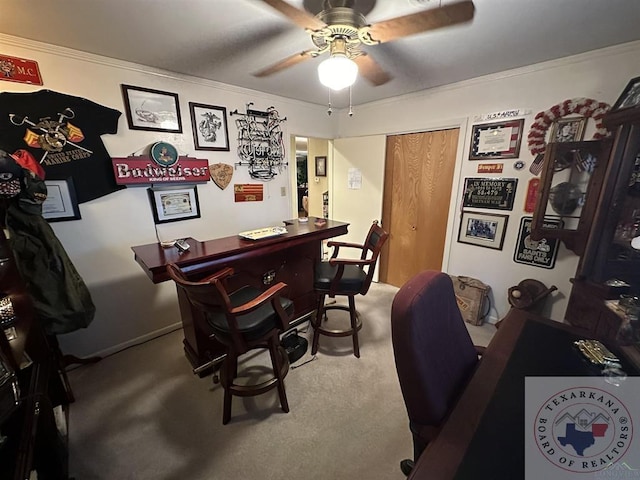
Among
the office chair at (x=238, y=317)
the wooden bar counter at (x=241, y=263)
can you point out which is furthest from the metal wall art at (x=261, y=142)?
the office chair at (x=238, y=317)

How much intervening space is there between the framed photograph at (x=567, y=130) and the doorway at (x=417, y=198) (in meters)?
0.75

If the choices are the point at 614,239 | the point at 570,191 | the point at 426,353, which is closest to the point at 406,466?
the point at 426,353

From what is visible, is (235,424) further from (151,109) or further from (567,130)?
(567,130)

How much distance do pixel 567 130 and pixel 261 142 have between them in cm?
271

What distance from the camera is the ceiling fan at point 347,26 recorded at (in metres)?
1.03

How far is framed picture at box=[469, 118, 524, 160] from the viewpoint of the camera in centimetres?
221

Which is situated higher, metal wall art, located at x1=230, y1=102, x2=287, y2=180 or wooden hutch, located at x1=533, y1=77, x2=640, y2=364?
metal wall art, located at x1=230, y1=102, x2=287, y2=180

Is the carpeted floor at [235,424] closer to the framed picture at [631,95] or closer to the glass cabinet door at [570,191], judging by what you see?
the glass cabinet door at [570,191]

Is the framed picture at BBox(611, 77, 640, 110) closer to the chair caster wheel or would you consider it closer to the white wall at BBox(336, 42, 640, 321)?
the white wall at BBox(336, 42, 640, 321)

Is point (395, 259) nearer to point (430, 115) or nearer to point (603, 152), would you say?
point (430, 115)

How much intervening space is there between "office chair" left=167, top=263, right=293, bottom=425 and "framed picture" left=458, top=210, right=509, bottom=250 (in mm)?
2034

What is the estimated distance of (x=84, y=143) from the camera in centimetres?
188

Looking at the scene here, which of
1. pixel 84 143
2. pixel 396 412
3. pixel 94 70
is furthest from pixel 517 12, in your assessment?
pixel 84 143

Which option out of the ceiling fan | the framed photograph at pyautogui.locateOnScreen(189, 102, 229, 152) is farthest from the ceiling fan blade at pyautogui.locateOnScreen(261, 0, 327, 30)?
the framed photograph at pyautogui.locateOnScreen(189, 102, 229, 152)
